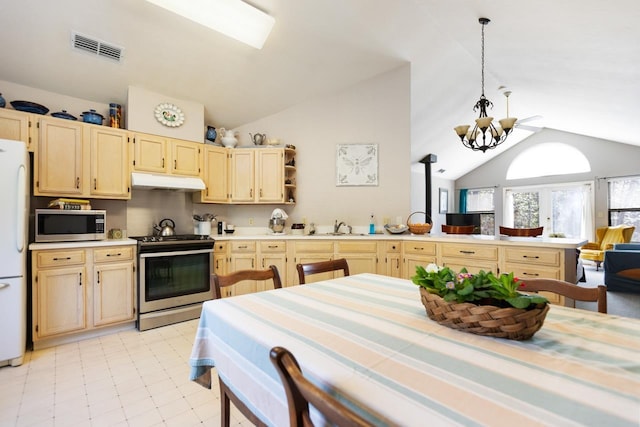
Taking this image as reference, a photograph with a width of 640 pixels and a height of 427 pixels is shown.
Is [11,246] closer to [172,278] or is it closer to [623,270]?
[172,278]

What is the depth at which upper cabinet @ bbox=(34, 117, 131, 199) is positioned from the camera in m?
2.83

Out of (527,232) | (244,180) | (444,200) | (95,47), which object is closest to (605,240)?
(444,200)

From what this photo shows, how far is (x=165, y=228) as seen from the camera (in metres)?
3.64

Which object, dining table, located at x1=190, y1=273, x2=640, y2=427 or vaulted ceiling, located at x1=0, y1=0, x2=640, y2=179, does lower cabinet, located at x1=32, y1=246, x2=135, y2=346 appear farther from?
dining table, located at x1=190, y1=273, x2=640, y2=427

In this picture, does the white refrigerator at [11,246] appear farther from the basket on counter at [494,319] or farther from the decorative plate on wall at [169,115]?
the basket on counter at [494,319]

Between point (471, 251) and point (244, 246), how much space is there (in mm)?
2580

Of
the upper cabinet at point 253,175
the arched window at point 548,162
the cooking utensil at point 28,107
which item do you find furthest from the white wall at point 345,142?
the arched window at point 548,162

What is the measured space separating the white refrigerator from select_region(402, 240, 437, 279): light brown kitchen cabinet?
11.7ft

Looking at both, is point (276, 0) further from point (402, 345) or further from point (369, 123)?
point (402, 345)

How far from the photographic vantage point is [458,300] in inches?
37.5

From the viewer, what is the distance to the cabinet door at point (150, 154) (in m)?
3.36

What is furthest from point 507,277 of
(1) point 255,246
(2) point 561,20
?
(1) point 255,246

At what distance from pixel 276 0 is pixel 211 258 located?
8.99 feet

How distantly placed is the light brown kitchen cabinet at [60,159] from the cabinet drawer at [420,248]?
3.54m
